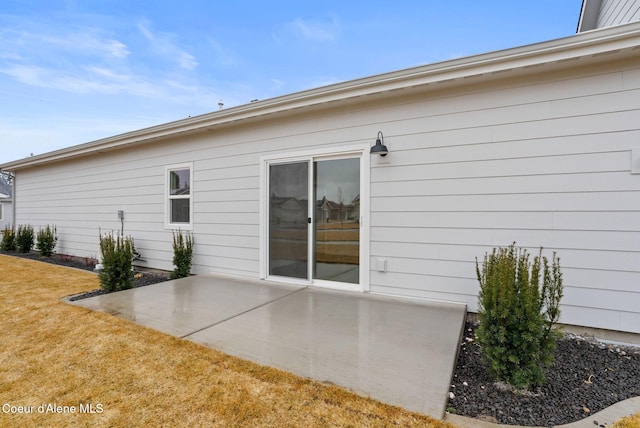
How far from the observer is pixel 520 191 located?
128 inches

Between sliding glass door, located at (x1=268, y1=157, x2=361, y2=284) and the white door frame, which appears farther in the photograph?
sliding glass door, located at (x1=268, y1=157, x2=361, y2=284)

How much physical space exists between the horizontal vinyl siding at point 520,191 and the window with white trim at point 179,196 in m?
3.71

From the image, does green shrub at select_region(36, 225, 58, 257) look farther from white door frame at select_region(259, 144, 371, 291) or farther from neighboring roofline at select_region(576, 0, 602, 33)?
neighboring roofline at select_region(576, 0, 602, 33)

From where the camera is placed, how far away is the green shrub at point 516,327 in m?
1.93

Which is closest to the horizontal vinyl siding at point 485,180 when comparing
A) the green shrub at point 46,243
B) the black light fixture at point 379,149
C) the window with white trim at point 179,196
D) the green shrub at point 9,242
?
the black light fixture at point 379,149

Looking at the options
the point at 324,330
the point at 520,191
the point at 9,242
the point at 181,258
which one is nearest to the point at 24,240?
the point at 9,242

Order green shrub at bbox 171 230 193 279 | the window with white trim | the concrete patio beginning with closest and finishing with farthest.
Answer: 1. the concrete patio
2. green shrub at bbox 171 230 193 279
3. the window with white trim

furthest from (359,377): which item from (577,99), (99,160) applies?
(99,160)

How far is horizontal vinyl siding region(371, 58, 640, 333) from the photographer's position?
9.43 ft

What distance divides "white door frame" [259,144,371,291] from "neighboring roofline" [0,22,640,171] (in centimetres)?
67

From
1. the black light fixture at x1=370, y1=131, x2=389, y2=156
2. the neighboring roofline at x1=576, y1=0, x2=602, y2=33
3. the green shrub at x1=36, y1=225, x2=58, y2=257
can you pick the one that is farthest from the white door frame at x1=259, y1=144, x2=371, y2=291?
the green shrub at x1=36, y1=225, x2=58, y2=257

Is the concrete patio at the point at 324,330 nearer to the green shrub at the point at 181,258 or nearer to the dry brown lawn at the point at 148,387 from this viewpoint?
the dry brown lawn at the point at 148,387

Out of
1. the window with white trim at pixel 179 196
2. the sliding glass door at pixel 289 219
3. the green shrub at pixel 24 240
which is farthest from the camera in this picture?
the green shrub at pixel 24 240

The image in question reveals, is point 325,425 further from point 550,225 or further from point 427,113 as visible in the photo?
point 427,113
